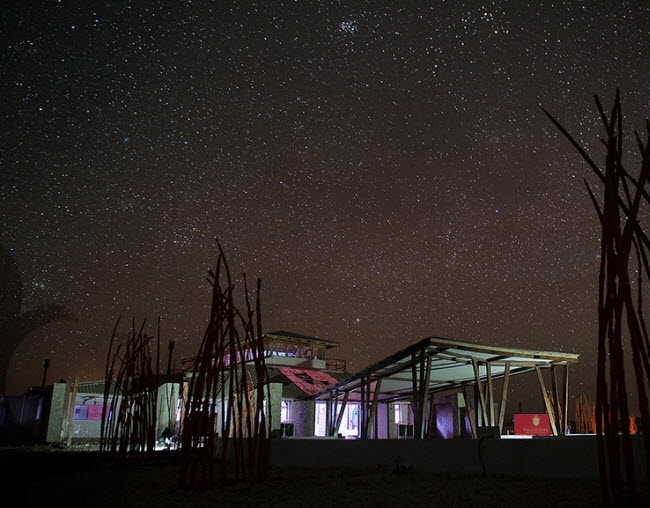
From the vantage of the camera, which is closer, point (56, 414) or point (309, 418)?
point (56, 414)

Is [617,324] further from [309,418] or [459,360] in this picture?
[309,418]

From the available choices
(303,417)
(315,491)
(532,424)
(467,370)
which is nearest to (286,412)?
(303,417)

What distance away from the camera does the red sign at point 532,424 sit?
11.4 m

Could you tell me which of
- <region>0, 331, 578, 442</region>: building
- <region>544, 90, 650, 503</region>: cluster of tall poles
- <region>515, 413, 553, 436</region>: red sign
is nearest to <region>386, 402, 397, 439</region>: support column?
<region>0, 331, 578, 442</region>: building

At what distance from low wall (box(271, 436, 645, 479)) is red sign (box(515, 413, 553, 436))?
6.37m

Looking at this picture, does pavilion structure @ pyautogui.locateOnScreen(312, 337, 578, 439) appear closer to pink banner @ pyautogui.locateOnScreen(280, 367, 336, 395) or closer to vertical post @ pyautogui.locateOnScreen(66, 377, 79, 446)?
pink banner @ pyautogui.locateOnScreen(280, 367, 336, 395)

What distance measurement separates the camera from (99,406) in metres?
21.2

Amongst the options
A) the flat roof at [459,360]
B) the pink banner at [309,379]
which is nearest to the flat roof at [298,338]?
the pink banner at [309,379]

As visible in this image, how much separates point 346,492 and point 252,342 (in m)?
1.53

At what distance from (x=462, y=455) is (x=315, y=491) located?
1.92 metres

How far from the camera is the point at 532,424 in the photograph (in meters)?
11.5

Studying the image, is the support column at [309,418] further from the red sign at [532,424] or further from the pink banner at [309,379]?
the red sign at [532,424]

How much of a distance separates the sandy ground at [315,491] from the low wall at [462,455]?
0.20 m

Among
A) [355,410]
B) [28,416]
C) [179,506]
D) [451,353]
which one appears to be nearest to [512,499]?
[179,506]
